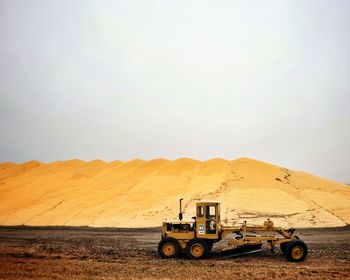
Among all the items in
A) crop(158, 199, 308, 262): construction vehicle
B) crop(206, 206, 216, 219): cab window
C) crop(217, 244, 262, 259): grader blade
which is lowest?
crop(217, 244, 262, 259): grader blade

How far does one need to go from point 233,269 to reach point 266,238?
2.73m

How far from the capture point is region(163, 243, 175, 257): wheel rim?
597 inches

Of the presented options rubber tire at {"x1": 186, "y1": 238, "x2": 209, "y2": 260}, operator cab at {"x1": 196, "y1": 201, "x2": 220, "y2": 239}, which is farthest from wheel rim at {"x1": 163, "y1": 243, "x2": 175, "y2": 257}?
operator cab at {"x1": 196, "y1": 201, "x2": 220, "y2": 239}

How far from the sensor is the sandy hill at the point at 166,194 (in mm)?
30578

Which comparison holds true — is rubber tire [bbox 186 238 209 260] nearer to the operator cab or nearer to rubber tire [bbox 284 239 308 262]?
the operator cab

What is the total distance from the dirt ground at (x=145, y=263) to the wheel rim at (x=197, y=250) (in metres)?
0.46

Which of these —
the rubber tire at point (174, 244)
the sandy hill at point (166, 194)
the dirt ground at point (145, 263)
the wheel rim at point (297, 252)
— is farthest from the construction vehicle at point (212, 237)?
the sandy hill at point (166, 194)

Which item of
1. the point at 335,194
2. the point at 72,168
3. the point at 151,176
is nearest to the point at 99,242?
the point at 151,176

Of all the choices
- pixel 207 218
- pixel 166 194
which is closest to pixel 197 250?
pixel 207 218

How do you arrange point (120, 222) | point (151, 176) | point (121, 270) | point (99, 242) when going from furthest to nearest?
point (151, 176), point (120, 222), point (99, 242), point (121, 270)

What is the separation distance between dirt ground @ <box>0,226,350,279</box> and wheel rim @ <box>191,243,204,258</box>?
46 cm

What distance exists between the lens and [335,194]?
1414 inches

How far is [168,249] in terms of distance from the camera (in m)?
15.3

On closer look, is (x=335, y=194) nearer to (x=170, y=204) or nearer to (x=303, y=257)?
(x=170, y=204)
